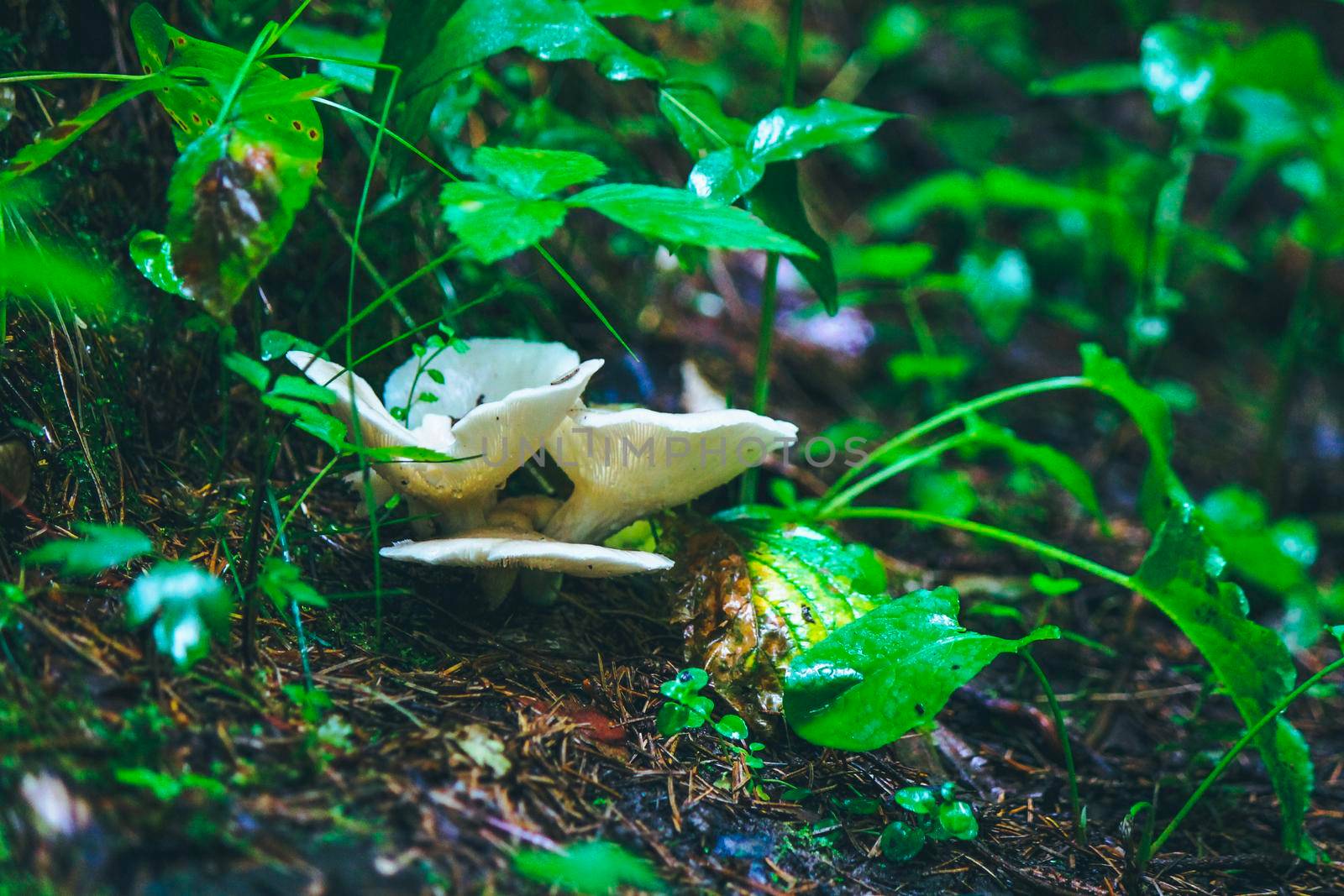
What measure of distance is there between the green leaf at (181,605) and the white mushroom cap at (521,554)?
37 centimetres

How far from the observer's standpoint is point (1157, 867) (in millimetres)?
1803

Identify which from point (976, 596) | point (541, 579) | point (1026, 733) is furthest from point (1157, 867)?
point (541, 579)

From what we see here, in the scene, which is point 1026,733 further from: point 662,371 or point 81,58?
point 81,58

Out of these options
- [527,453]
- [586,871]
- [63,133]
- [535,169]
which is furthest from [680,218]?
[63,133]

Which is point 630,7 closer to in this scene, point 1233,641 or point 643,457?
point 643,457

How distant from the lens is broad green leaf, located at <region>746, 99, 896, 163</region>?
6.22 ft

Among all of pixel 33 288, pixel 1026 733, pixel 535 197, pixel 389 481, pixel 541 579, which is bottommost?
pixel 1026 733

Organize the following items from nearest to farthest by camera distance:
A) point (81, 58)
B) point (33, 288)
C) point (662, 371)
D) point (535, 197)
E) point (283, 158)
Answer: point (283, 158) → point (535, 197) → point (33, 288) → point (81, 58) → point (662, 371)

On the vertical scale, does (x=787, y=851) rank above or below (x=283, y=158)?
below

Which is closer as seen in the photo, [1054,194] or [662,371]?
[662,371]

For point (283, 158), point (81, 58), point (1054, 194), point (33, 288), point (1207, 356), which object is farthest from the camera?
point (1207, 356)

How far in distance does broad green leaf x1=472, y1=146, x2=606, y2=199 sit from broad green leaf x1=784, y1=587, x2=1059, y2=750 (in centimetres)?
99

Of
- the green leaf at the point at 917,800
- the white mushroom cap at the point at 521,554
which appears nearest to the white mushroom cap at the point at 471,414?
the white mushroom cap at the point at 521,554

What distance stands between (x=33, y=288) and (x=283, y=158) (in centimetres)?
82
